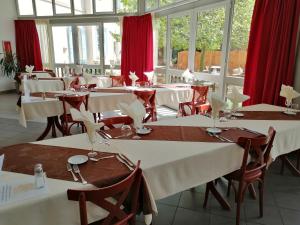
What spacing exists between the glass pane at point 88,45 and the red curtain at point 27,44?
1457 millimetres

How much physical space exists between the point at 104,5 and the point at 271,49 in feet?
19.2

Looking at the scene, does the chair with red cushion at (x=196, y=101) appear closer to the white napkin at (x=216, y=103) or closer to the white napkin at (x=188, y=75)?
the white napkin at (x=188, y=75)

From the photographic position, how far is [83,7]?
7.81m

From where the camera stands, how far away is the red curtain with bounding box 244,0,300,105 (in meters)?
3.16

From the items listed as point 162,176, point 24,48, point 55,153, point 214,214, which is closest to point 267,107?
point 214,214

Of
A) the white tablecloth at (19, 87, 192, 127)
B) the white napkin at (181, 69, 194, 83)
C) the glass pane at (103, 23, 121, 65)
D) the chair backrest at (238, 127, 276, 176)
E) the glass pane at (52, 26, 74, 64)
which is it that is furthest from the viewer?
the glass pane at (52, 26, 74, 64)

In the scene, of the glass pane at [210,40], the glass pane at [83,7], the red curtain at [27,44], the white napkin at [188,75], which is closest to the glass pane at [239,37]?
the glass pane at [210,40]

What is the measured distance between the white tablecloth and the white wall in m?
5.51

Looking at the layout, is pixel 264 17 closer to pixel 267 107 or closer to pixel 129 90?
pixel 267 107

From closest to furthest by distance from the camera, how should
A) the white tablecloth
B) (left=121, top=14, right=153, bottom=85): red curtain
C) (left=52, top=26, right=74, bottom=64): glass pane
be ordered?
the white tablecloth < (left=121, top=14, right=153, bottom=85): red curtain < (left=52, top=26, right=74, bottom=64): glass pane

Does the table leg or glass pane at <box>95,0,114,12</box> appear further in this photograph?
glass pane at <box>95,0,114,12</box>

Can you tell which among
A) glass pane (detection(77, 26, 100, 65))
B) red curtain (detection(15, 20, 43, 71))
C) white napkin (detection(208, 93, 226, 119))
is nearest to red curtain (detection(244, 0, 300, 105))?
white napkin (detection(208, 93, 226, 119))

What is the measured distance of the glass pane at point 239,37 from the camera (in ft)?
12.8

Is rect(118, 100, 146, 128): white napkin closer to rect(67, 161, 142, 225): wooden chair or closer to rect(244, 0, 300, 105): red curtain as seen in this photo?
rect(67, 161, 142, 225): wooden chair
